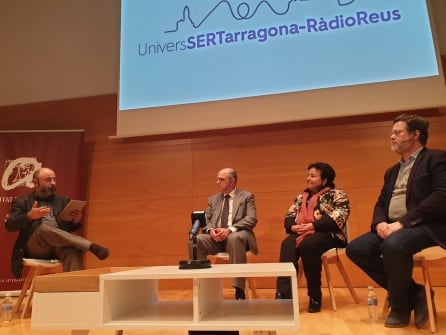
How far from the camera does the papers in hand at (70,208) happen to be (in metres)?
2.82

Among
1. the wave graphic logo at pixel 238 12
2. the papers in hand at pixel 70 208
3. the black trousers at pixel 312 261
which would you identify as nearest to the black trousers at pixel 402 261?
the black trousers at pixel 312 261

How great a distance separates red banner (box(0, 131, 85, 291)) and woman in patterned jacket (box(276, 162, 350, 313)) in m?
2.39

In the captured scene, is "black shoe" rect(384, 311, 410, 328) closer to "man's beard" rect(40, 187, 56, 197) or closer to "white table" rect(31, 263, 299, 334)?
"white table" rect(31, 263, 299, 334)

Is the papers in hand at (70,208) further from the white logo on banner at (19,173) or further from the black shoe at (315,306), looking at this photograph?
the black shoe at (315,306)

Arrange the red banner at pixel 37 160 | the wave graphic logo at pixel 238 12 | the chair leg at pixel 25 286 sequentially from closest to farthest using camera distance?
the chair leg at pixel 25 286 → the wave graphic logo at pixel 238 12 → the red banner at pixel 37 160

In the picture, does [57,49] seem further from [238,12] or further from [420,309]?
[420,309]

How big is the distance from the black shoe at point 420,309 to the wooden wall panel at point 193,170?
1.53 m

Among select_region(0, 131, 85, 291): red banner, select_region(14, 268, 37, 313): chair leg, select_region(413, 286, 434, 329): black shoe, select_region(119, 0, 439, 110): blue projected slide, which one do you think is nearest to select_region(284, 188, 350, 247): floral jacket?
select_region(413, 286, 434, 329): black shoe

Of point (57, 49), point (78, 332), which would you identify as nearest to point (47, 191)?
point (78, 332)

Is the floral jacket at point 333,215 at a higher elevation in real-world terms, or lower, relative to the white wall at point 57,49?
lower

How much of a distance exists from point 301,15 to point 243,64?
0.71m

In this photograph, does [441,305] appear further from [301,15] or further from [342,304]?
[301,15]

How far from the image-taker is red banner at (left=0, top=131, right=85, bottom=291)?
3984mm

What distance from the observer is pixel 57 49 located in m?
4.66
